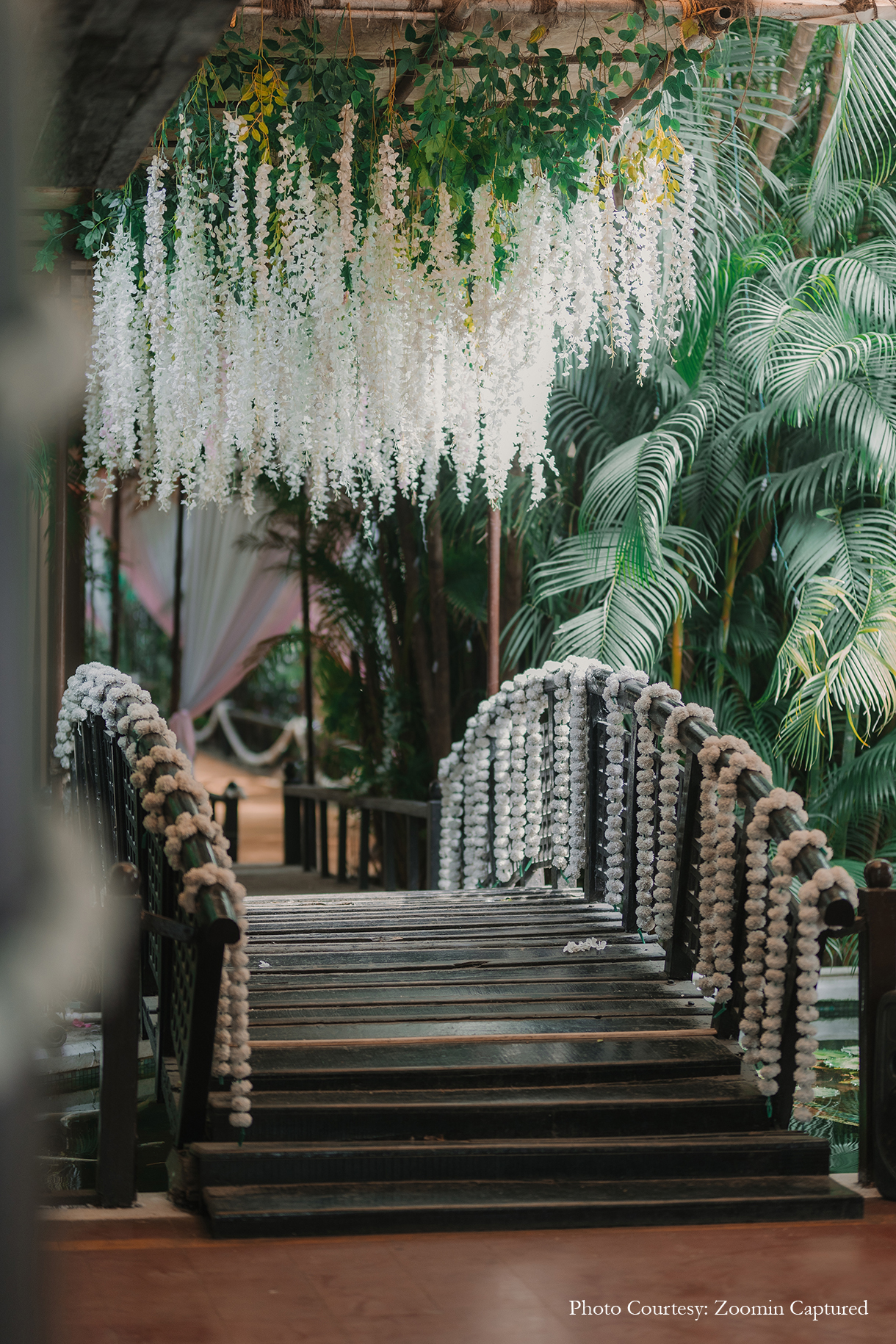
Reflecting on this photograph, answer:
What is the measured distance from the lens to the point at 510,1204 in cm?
262

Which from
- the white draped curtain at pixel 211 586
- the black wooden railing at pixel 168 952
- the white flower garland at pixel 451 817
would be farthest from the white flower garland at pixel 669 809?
the white draped curtain at pixel 211 586

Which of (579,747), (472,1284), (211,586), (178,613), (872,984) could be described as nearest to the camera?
(472,1284)

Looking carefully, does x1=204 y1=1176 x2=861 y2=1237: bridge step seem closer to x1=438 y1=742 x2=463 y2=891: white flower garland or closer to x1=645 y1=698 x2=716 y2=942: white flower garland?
x1=645 y1=698 x2=716 y2=942: white flower garland

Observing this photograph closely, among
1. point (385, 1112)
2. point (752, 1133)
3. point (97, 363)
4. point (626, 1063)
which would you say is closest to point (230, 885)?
point (385, 1112)

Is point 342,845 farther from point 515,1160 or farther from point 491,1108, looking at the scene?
point 515,1160

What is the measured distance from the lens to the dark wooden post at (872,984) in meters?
2.85

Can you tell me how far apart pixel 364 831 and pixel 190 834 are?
4.23 m

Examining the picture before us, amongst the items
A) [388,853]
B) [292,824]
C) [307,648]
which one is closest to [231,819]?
[388,853]

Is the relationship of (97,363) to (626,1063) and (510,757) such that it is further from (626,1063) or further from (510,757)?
(626,1063)

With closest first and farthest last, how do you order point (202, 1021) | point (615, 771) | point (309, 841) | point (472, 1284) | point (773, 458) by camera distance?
point (472, 1284)
point (202, 1021)
point (615, 771)
point (773, 458)
point (309, 841)

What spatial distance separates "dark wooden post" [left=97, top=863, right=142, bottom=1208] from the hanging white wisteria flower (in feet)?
8.76

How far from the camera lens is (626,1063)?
3.15 meters

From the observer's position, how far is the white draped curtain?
9.90 meters

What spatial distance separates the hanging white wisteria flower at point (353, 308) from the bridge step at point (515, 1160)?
2.87 metres
